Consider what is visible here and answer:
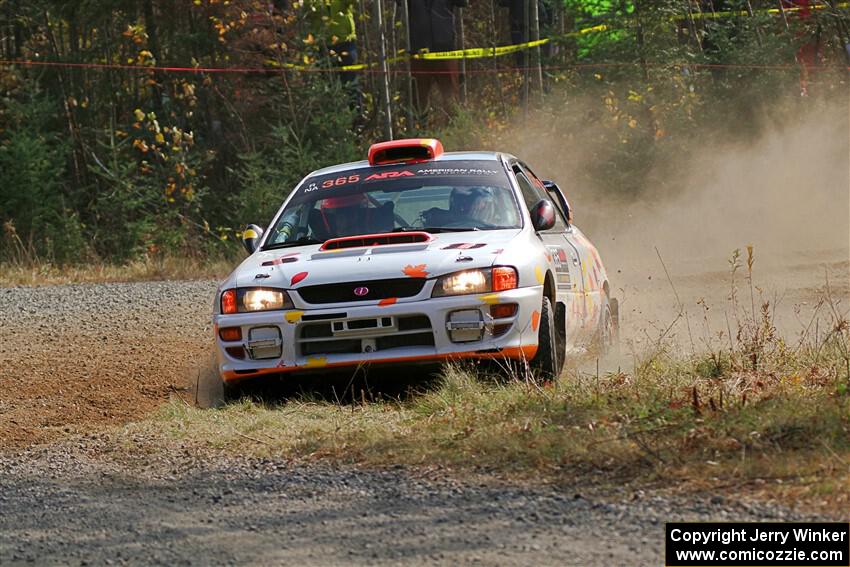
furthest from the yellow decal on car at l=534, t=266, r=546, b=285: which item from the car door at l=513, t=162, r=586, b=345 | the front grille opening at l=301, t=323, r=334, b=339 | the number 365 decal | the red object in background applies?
the red object in background

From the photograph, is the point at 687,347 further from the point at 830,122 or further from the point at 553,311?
the point at 830,122

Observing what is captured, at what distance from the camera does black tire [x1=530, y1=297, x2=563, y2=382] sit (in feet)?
25.6

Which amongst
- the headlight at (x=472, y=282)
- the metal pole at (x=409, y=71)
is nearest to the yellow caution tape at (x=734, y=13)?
the metal pole at (x=409, y=71)

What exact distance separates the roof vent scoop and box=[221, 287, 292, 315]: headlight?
1.93 metres

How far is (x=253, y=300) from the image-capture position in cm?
788

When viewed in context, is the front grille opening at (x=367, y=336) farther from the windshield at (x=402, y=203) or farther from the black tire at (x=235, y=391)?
the windshield at (x=402, y=203)

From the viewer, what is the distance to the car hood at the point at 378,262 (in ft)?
25.2

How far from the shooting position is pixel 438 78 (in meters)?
25.8

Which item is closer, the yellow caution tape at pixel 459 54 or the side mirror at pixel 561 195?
the side mirror at pixel 561 195

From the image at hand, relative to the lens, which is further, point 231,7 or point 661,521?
point 231,7

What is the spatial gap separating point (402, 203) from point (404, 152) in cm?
72

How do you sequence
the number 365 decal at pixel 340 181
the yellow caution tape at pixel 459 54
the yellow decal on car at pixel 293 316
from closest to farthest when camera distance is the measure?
1. the yellow decal on car at pixel 293 316
2. the number 365 decal at pixel 340 181
3. the yellow caution tape at pixel 459 54

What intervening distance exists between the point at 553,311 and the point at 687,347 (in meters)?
2.42

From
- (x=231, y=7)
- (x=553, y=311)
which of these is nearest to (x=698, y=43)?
(x=231, y=7)
